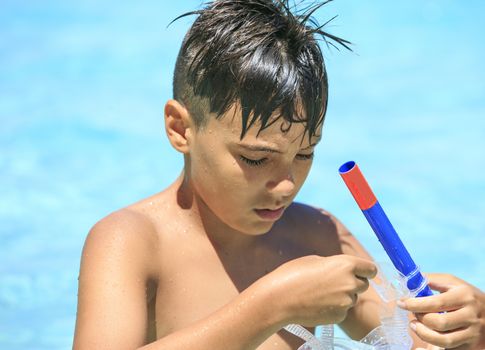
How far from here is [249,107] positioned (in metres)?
2.79

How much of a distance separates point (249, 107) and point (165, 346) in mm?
768

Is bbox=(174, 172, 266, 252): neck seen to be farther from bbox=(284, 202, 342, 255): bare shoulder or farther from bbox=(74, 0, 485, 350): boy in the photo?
bbox=(284, 202, 342, 255): bare shoulder

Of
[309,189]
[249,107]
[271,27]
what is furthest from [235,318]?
[309,189]

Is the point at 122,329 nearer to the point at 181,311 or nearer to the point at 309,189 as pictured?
the point at 181,311

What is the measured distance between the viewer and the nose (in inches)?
108

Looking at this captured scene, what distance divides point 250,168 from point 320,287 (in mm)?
537

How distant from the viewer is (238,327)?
2.47m

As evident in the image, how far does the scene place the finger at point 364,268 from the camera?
2.38 metres

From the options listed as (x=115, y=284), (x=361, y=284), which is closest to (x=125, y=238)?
(x=115, y=284)

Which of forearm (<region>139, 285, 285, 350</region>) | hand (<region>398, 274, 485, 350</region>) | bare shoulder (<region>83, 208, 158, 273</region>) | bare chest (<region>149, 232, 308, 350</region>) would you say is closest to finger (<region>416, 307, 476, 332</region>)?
hand (<region>398, 274, 485, 350</region>)

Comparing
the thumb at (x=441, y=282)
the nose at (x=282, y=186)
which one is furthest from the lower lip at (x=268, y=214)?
the thumb at (x=441, y=282)

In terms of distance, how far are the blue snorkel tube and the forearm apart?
346 mm

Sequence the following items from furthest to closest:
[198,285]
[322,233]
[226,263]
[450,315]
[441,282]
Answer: [322,233]
[226,263]
[198,285]
[441,282]
[450,315]

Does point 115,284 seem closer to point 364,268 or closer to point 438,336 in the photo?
point 364,268
